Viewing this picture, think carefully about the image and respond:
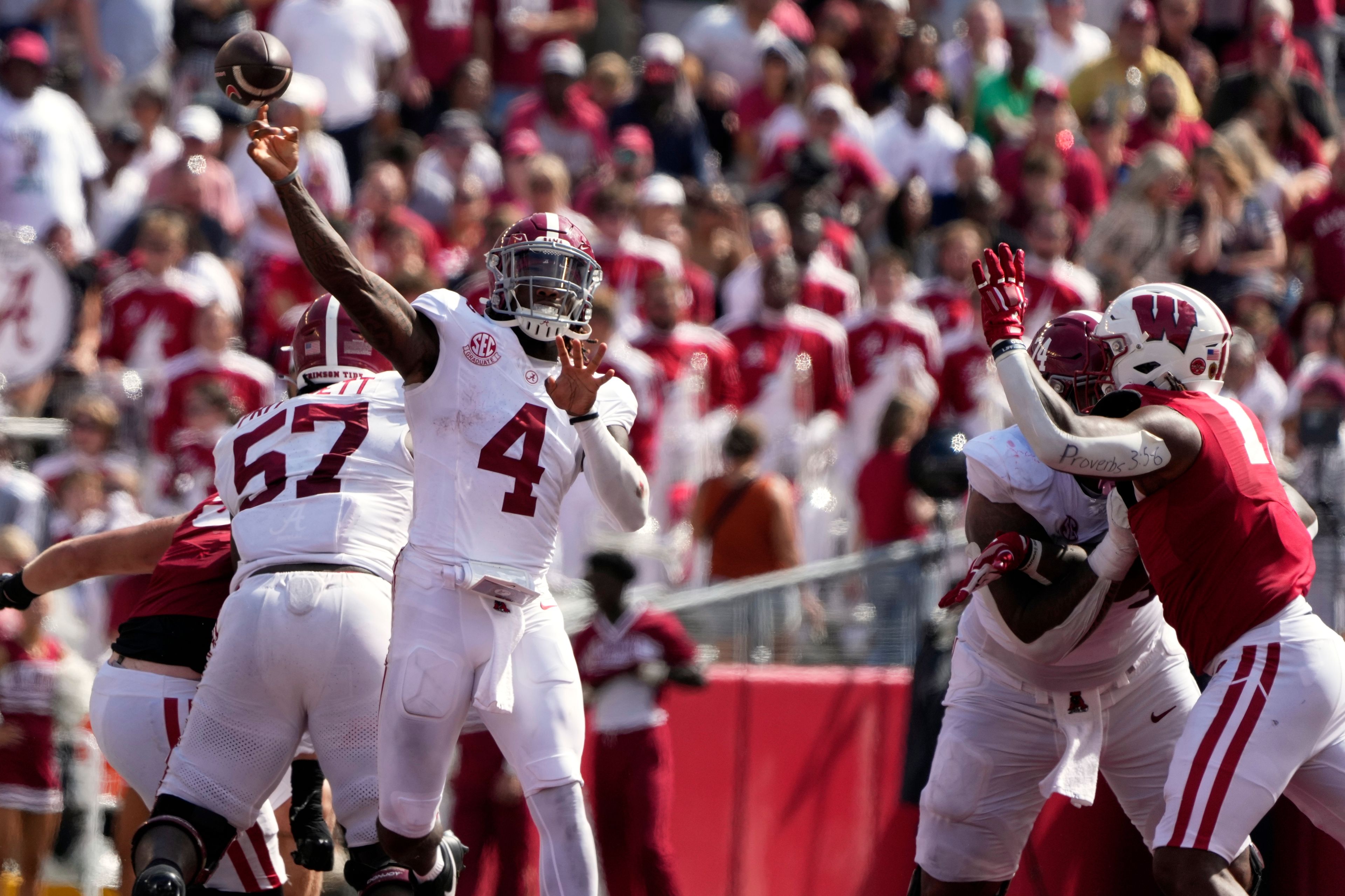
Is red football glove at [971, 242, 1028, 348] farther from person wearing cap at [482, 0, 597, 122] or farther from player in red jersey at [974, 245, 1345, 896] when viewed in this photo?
person wearing cap at [482, 0, 597, 122]

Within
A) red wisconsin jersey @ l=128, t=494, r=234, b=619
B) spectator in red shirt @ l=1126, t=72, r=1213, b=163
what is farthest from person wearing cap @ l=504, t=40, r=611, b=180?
red wisconsin jersey @ l=128, t=494, r=234, b=619

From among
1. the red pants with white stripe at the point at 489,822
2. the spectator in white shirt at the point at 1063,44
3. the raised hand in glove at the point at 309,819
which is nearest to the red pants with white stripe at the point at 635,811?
the red pants with white stripe at the point at 489,822

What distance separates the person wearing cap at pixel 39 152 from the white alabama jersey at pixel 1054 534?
738 cm

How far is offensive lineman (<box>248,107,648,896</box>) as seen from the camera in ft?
17.8

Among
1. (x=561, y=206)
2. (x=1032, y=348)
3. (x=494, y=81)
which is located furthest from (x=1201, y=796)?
(x=494, y=81)

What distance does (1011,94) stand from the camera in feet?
47.0

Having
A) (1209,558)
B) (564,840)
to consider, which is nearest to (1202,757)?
(1209,558)

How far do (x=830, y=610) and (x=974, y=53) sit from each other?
22.6 ft

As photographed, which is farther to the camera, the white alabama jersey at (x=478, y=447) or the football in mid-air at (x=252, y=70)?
the white alabama jersey at (x=478, y=447)

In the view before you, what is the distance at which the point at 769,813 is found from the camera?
8.43 metres

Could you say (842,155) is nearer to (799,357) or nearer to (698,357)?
(799,357)

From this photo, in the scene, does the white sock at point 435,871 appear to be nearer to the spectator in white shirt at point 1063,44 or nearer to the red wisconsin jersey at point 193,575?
the red wisconsin jersey at point 193,575

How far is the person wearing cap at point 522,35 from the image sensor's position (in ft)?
48.1

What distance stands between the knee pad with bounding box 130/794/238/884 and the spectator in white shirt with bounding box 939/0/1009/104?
1005 centimetres
